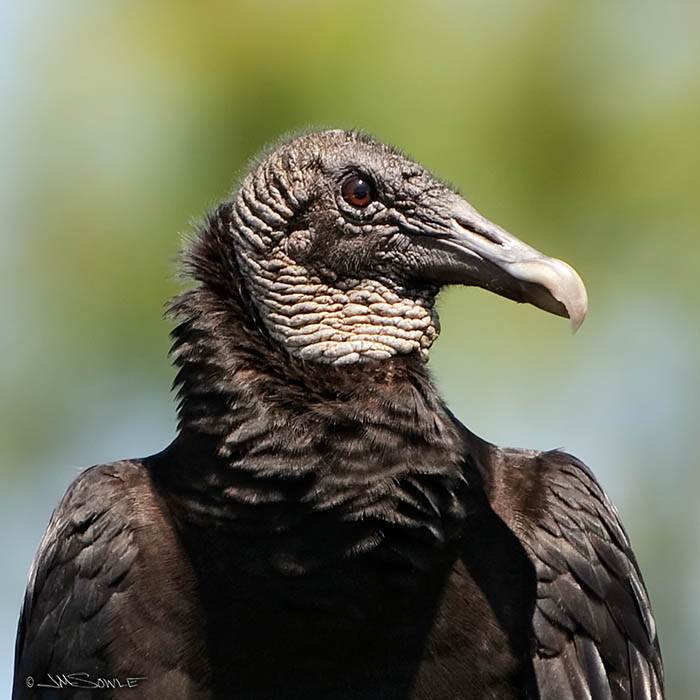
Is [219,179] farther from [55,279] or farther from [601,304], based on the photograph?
[601,304]

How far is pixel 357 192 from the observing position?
471 centimetres

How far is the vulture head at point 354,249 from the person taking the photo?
4.58 metres

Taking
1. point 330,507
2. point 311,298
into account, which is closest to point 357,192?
→ point 311,298

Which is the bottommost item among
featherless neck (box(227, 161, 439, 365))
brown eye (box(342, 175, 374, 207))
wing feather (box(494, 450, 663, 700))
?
wing feather (box(494, 450, 663, 700))

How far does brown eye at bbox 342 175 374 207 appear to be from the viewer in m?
4.70

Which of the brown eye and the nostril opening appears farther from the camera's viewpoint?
the brown eye

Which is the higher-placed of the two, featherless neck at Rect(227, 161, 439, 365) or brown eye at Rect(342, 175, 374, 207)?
brown eye at Rect(342, 175, 374, 207)

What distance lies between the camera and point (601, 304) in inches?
424

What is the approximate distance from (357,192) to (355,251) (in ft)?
0.69

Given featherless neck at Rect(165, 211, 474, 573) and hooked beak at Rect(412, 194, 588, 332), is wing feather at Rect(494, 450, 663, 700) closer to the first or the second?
featherless neck at Rect(165, 211, 474, 573)

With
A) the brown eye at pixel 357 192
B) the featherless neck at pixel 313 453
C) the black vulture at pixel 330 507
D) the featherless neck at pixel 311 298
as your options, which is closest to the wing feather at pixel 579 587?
the black vulture at pixel 330 507

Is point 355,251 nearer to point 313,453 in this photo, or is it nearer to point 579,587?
point 313,453

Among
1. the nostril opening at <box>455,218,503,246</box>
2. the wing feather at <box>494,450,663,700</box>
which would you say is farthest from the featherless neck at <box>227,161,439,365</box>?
the wing feather at <box>494,450,663,700</box>

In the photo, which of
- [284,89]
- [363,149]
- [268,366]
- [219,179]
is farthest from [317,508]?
[284,89]
